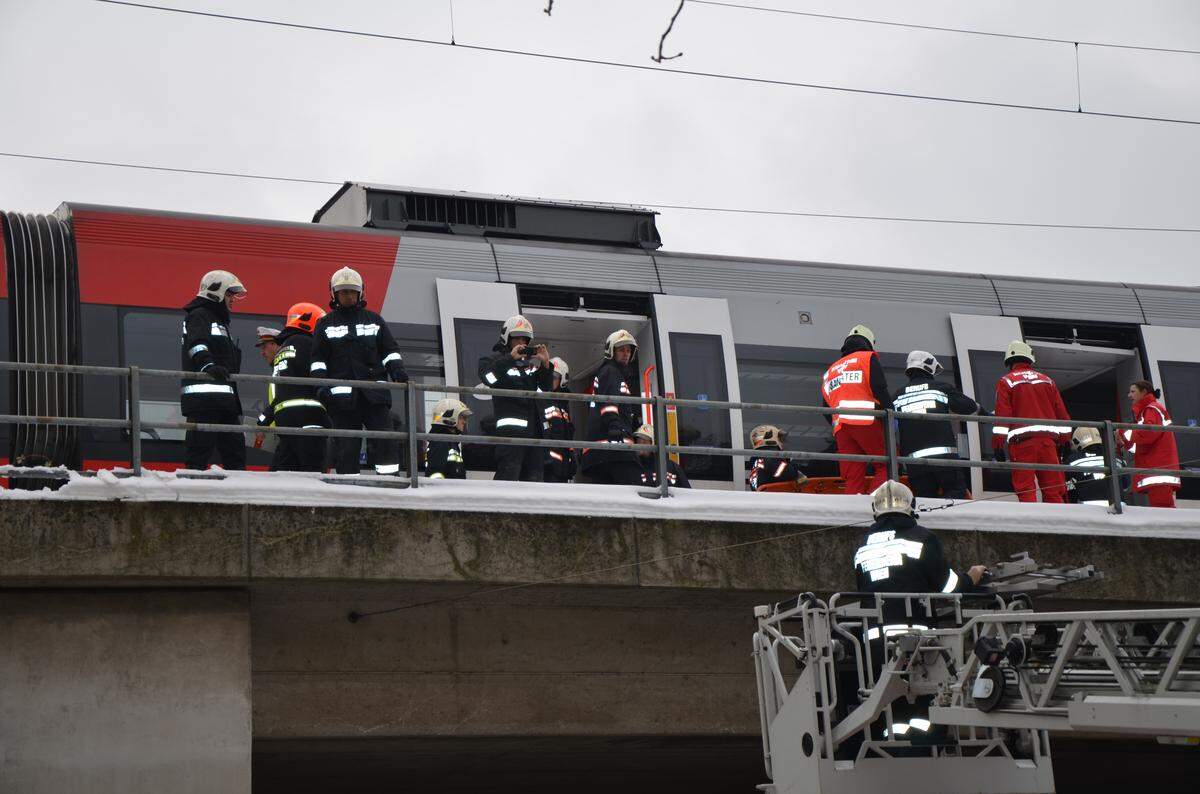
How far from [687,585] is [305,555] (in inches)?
97.2

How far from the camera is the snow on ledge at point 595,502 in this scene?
962 cm

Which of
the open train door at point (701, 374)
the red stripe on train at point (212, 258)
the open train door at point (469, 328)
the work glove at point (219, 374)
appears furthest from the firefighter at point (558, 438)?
the work glove at point (219, 374)

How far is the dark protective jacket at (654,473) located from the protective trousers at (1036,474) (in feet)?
8.91

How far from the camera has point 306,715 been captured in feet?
33.8

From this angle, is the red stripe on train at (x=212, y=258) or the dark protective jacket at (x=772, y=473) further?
the dark protective jacket at (x=772, y=473)

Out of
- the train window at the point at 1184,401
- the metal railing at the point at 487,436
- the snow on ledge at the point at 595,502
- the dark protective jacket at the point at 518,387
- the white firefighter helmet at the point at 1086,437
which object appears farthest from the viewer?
the train window at the point at 1184,401

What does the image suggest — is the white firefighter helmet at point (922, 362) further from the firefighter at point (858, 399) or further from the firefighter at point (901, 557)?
the firefighter at point (901, 557)

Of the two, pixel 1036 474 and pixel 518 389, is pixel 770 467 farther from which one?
pixel 518 389

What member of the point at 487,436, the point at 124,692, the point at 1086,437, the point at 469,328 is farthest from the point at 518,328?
the point at 1086,437

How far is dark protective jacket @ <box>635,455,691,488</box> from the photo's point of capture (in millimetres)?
13500

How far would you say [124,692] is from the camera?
9500 millimetres

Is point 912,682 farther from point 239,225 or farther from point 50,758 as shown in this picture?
point 239,225

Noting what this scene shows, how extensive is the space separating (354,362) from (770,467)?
14.5 feet

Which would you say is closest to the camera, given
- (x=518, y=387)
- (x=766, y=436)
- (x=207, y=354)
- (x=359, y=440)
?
(x=207, y=354)
